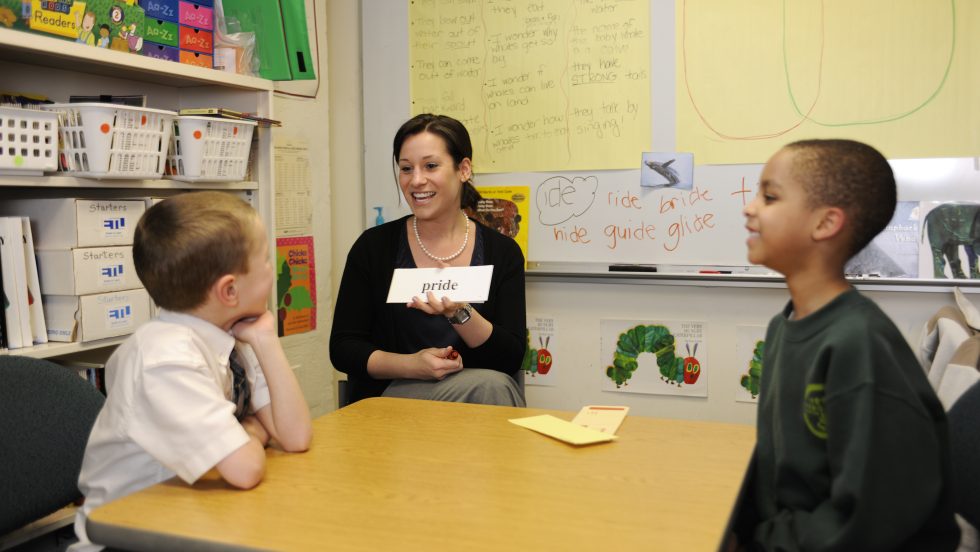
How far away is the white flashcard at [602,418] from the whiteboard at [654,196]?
133 centimetres

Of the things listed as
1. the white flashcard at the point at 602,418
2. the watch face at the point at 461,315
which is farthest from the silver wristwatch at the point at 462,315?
the white flashcard at the point at 602,418

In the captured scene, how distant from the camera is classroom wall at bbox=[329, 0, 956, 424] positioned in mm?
2910

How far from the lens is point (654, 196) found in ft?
9.98

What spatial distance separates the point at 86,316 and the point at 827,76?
2.42 meters

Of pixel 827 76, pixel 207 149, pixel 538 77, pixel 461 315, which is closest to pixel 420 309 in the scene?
pixel 461 315

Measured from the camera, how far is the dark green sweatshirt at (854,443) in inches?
44.5

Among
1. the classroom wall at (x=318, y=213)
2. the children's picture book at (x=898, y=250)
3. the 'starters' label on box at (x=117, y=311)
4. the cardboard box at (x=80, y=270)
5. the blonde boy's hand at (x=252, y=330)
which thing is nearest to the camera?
the blonde boy's hand at (x=252, y=330)

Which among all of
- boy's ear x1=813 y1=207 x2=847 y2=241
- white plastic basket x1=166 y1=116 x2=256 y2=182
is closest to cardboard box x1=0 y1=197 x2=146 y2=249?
white plastic basket x1=166 y1=116 x2=256 y2=182

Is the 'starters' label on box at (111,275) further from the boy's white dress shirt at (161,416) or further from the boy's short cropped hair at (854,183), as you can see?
the boy's short cropped hair at (854,183)

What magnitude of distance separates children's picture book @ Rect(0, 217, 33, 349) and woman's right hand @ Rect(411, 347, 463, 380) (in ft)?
3.42

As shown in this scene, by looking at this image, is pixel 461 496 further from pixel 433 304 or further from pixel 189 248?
pixel 433 304

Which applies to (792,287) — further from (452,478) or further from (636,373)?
(636,373)

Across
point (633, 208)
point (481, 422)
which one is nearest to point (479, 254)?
point (633, 208)

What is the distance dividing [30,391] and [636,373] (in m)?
2.07
